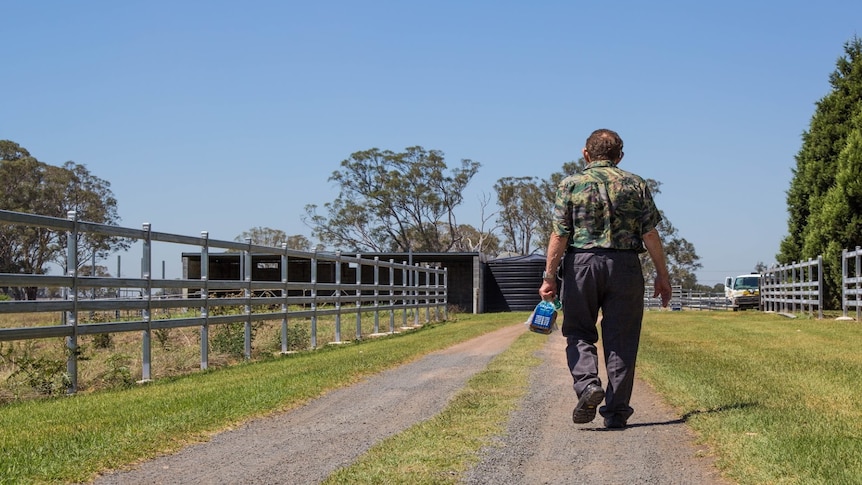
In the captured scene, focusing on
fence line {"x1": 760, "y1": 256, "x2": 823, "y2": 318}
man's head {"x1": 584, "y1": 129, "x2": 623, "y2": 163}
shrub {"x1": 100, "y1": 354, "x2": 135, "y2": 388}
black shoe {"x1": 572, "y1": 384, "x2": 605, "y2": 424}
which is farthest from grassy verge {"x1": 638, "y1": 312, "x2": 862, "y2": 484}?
fence line {"x1": 760, "y1": 256, "x2": 823, "y2": 318}

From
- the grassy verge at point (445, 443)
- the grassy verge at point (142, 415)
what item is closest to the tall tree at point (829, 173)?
the grassy verge at point (142, 415)

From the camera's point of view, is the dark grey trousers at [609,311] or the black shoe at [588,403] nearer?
the black shoe at [588,403]

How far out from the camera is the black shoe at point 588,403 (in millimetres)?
5492

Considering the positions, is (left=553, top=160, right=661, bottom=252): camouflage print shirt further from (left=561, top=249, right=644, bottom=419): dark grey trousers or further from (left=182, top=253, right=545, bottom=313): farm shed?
(left=182, top=253, right=545, bottom=313): farm shed

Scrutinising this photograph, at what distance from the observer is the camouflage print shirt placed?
566cm

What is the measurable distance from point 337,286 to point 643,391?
8.71 m

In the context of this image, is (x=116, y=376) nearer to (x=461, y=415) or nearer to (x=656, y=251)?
(x=461, y=415)

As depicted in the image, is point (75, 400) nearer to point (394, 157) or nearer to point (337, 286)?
point (337, 286)

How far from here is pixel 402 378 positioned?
8633mm

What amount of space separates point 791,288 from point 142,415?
24.2 meters

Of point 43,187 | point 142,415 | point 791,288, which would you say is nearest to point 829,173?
point 791,288

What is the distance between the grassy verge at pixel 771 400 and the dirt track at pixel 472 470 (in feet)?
0.72

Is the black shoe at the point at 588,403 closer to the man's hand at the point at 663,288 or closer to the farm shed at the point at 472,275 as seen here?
the man's hand at the point at 663,288

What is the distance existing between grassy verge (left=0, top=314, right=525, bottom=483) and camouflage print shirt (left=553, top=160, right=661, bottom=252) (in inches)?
102
